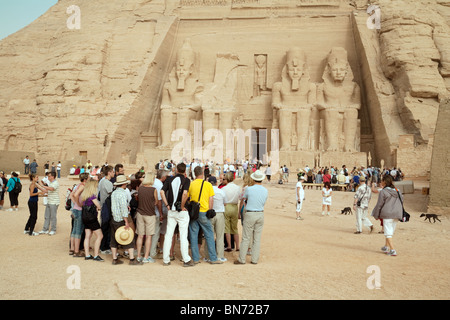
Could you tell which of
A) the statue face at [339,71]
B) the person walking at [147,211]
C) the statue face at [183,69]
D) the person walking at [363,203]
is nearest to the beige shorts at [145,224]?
the person walking at [147,211]

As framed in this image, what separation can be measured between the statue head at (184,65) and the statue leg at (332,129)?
7.65 meters

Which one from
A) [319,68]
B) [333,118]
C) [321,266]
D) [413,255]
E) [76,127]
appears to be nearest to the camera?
[321,266]

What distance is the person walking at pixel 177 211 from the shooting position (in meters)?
5.30

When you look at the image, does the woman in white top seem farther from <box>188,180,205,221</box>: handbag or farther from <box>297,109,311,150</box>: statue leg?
<box>297,109,311,150</box>: statue leg

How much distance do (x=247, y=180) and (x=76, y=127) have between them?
15.4 metres

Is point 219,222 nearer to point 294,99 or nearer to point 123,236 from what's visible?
point 123,236

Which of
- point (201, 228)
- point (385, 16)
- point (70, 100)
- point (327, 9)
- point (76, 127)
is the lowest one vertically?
point (201, 228)

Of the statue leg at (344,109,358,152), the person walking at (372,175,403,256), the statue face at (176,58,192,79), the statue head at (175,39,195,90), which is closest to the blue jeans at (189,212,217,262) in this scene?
the person walking at (372,175,403,256)

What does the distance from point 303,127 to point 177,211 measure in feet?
53.2

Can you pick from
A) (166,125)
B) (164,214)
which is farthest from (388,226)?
(166,125)

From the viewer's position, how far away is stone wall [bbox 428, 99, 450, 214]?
1048 centimetres

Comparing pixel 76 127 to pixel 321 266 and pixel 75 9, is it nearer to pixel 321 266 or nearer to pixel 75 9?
pixel 75 9

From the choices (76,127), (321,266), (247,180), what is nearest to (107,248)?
(247,180)

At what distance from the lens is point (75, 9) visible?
2506cm
